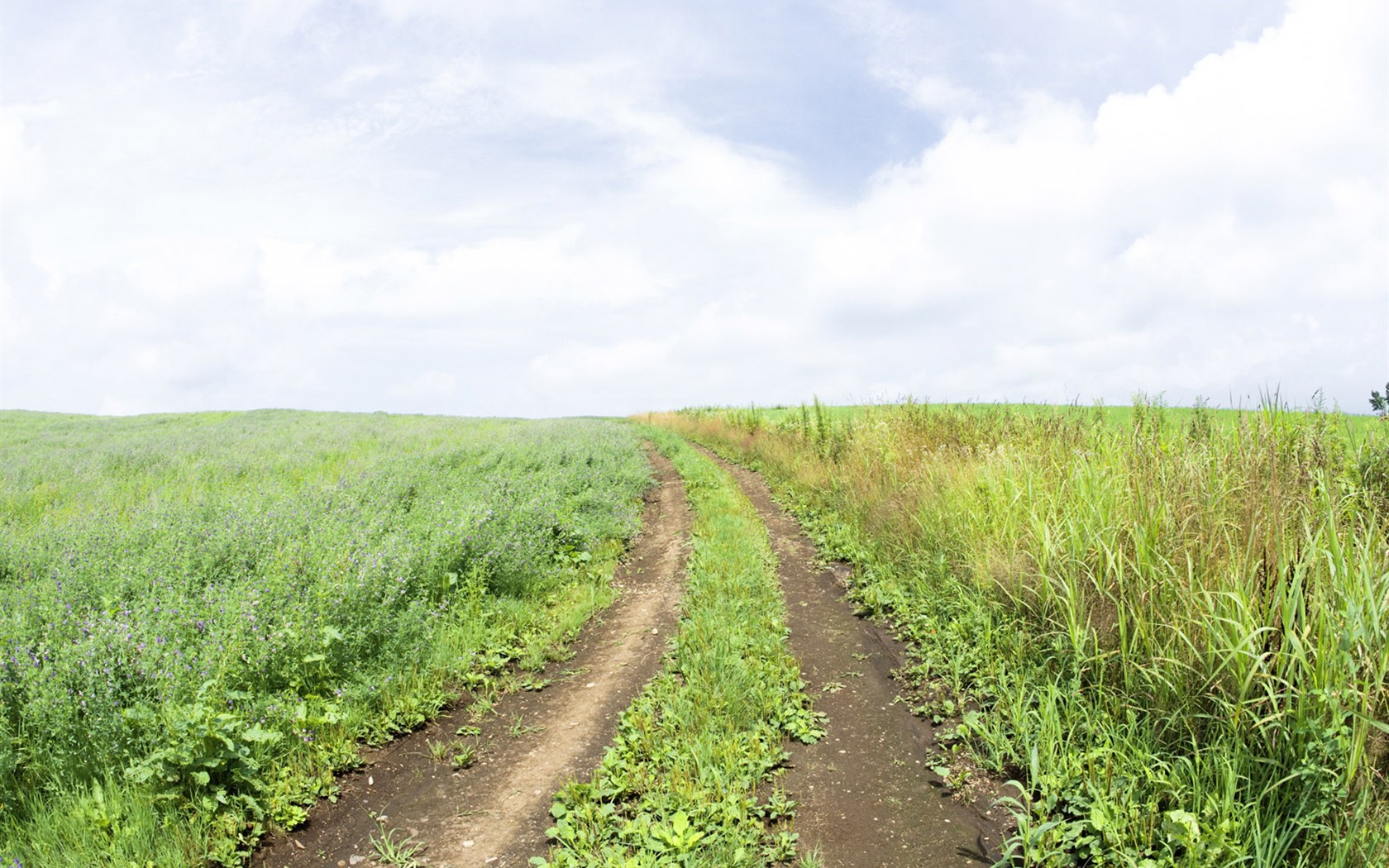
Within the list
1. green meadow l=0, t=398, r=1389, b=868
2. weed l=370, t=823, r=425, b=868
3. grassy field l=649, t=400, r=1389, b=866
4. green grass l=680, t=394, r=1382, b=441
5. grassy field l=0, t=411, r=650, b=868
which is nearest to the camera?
grassy field l=649, t=400, r=1389, b=866

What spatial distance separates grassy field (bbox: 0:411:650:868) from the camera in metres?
4.45

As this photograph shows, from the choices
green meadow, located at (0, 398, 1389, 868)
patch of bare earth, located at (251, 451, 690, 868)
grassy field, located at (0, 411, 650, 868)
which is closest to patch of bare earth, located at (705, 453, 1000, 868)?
green meadow, located at (0, 398, 1389, 868)

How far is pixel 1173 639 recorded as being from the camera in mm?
4574

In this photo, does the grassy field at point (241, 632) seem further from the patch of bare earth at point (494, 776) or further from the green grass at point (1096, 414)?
the green grass at point (1096, 414)

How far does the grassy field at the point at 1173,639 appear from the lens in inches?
143

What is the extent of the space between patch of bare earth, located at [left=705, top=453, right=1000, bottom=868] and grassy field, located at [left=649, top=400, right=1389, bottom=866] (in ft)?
0.84

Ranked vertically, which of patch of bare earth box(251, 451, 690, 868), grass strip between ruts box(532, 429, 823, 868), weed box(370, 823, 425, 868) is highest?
grass strip between ruts box(532, 429, 823, 868)

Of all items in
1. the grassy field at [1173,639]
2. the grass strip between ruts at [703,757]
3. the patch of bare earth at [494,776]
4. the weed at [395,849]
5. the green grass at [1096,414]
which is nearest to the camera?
the grassy field at [1173,639]

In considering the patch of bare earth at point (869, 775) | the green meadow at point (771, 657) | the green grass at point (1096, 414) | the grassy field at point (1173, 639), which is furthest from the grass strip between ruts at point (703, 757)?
the green grass at point (1096, 414)

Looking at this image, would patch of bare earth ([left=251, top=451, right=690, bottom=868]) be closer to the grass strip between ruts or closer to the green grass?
the grass strip between ruts

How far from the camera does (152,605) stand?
5.70m

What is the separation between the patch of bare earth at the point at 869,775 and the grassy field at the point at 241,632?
2.90 m

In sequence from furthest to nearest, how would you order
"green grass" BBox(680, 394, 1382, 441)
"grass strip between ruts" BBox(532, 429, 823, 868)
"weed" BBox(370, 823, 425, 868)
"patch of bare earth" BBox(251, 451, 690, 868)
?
1. "green grass" BBox(680, 394, 1382, 441)
2. "patch of bare earth" BBox(251, 451, 690, 868)
3. "weed" BBox(370, 823, 425, 868)
4. "grass strip between ruts" BBox(532, 429, 823, 868)

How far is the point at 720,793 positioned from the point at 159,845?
332 cm
